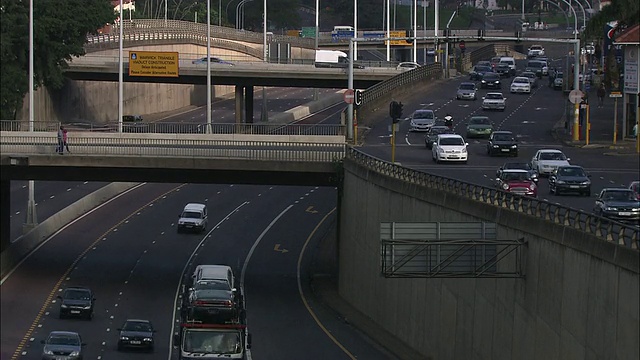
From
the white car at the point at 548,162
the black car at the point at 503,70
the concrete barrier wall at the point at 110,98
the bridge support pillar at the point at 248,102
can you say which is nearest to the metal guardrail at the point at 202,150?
the white car at the point at 548,162

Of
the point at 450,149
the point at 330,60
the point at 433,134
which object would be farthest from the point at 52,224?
the point at 330,60

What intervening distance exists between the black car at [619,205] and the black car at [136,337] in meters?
18.7

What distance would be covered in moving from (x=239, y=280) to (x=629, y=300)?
38.6m

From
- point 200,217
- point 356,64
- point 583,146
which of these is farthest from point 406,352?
point 356,64

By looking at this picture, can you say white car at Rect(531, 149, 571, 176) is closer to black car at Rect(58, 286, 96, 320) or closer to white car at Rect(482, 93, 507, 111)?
black car at Rect(58, 286, 96, 320)

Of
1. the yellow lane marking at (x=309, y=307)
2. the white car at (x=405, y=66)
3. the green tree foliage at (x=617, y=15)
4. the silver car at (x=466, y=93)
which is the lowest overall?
the yellow lane marking at (x=309, y=307)

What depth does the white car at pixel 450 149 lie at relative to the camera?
7281cm

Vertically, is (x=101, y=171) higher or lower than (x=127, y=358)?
higher

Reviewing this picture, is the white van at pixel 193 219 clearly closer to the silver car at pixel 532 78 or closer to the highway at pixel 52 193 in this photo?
the highway at pixel 52 193

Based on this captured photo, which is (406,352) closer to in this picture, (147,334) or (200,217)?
(147,334)

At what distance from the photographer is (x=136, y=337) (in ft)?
190

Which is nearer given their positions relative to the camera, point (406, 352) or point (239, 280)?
point (406, 352)

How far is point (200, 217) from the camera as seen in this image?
8800 centimetres

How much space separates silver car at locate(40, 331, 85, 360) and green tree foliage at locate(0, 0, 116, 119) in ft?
167
